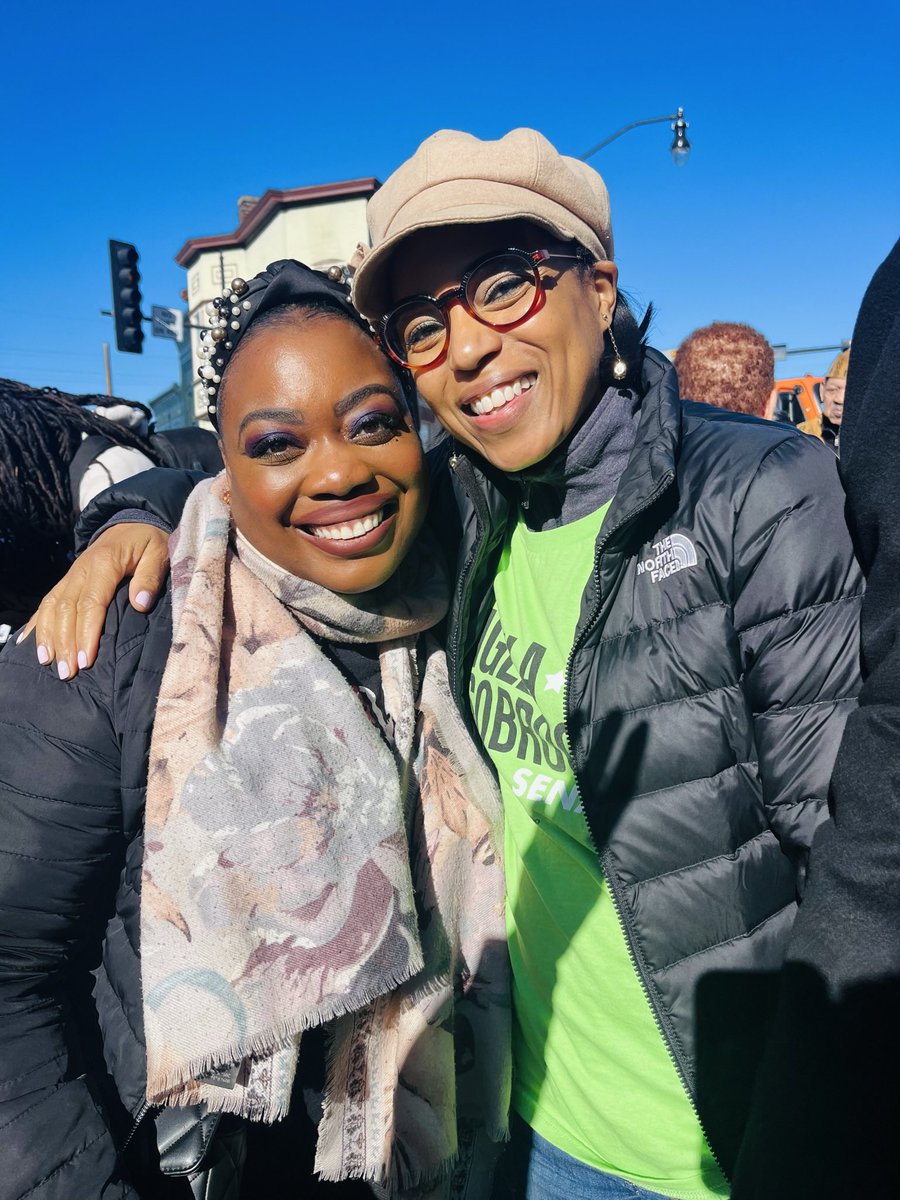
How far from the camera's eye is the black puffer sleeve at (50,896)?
63.4 inches

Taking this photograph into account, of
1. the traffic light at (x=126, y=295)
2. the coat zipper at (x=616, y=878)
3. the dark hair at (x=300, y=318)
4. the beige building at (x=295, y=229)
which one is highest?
the beige building at (x=295, y=229)

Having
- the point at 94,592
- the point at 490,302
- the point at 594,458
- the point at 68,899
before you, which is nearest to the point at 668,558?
the point at 594,458

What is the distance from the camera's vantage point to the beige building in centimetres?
2412

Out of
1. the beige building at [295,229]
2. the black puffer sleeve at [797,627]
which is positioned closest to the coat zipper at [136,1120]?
the black puffer sleeve at [797,627]

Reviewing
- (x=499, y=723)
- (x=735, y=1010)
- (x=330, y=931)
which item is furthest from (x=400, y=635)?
(x=735, y=1010)

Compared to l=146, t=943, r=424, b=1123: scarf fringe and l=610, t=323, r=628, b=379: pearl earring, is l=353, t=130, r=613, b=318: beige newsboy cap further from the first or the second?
l=146, t=943, r=424, b=1123: scarf fringe

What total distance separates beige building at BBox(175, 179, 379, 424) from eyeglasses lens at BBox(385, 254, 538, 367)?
2176cm

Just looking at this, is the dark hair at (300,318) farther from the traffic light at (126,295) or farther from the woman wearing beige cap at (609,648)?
the traffic light at (126,295)

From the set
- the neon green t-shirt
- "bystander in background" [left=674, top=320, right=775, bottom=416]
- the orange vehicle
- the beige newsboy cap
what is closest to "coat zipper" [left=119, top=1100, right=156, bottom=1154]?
the neon green t-shirt

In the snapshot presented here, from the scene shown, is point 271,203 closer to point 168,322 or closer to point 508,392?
point 168,322

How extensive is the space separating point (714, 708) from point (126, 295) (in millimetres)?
13833

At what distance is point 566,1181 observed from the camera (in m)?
1.92

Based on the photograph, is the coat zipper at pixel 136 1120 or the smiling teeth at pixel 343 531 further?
the smiling teeth at pixel 343 531

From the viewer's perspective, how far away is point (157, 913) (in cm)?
164
